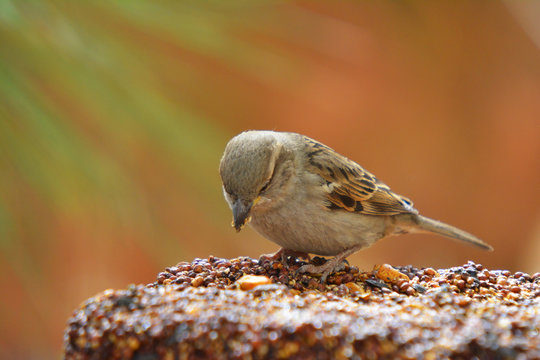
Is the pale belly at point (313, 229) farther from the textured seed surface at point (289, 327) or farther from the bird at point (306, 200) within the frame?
the textured seed surface at point (289, 327)

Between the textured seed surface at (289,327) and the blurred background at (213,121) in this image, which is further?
the blurred background at (213,121)

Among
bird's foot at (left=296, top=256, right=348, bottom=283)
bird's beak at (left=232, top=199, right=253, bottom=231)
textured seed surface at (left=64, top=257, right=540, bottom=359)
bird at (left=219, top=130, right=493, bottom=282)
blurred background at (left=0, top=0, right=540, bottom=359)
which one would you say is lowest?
textured seed surface at (left=64, top=257, right=540, bottom=359)

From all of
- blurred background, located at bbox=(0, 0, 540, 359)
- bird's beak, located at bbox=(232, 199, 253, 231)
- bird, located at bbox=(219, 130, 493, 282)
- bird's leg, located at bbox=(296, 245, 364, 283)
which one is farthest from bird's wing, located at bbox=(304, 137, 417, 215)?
blurred background, located at bbox=(0, 0, 540, 359)

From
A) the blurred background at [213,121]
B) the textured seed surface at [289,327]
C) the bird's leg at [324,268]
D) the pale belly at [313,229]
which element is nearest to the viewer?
the textured seed surface at [289,327]

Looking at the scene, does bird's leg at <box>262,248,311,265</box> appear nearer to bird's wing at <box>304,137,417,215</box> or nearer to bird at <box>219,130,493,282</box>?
bird at <box>219,130,493,282</box>

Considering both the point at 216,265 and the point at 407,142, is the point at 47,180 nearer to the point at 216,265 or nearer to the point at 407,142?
the point at 216,265

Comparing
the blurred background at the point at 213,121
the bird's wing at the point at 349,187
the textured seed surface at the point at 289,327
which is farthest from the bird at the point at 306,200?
the blurred background at the point at 213,121
